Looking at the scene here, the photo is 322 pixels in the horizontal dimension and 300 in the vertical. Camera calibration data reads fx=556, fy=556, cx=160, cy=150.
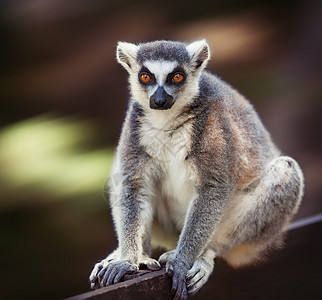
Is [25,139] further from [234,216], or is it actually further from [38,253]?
[234,216]

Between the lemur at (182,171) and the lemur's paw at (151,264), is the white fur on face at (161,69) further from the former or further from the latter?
the lemur's paw at (151,264)

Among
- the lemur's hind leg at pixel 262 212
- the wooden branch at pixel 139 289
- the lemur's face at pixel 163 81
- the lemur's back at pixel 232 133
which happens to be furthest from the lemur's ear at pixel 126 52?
the wooden branch at pixel 139 289

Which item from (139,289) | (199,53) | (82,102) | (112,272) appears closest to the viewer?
(139,289)

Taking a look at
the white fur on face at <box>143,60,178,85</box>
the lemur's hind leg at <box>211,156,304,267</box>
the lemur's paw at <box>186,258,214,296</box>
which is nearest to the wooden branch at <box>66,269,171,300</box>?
the lemur's paw at <box>186,258,214,296</box>

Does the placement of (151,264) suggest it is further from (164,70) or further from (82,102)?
(82,102)

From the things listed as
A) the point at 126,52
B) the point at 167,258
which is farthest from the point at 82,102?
the point at 167,258

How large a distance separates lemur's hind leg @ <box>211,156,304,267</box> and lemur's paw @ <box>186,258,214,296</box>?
0.23 m

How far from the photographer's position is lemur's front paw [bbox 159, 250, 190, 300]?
2.64 m

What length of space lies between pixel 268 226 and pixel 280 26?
13.2ft

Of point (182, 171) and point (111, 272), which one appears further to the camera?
point (182, 171)

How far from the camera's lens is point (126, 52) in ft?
9.74

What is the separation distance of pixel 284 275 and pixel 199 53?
1503 mm

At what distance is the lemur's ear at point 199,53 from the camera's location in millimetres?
2916

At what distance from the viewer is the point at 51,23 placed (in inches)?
217
